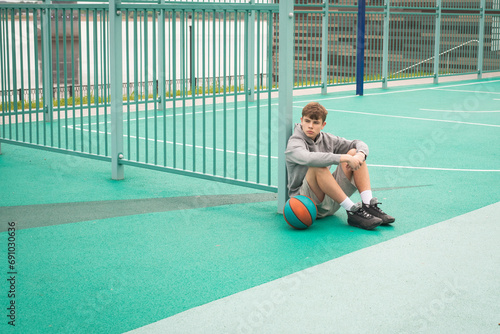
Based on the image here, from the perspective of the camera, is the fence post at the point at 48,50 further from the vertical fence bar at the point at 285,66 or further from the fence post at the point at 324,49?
the fence post at the point at 324,49

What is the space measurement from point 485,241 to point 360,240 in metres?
0.90

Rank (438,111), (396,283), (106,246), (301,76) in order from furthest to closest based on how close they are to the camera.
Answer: (301,76)
(438,111)
(106,246)
(396,283)

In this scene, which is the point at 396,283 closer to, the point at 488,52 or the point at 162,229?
the point at 162,229

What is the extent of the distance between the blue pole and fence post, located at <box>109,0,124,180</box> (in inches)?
372

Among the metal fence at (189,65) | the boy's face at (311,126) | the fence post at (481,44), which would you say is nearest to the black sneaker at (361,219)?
the boy's face at (311,126)

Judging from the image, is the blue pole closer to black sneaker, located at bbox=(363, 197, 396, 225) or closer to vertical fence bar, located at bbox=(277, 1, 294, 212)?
vertical fence bar, located at bbox=(277, 1, 294, 212)

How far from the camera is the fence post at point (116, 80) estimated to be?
7027 millimetres

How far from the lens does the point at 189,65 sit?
40.3ft

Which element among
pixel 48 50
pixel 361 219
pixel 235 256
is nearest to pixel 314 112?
pixel 361 219

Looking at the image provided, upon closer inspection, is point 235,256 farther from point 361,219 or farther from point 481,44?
point 481,44

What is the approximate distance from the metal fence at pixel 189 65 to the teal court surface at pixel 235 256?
0.45 metres

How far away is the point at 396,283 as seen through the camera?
14.1 ft

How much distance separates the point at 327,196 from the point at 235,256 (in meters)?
1.20

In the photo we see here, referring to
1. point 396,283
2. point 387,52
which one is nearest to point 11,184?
point 396,283
